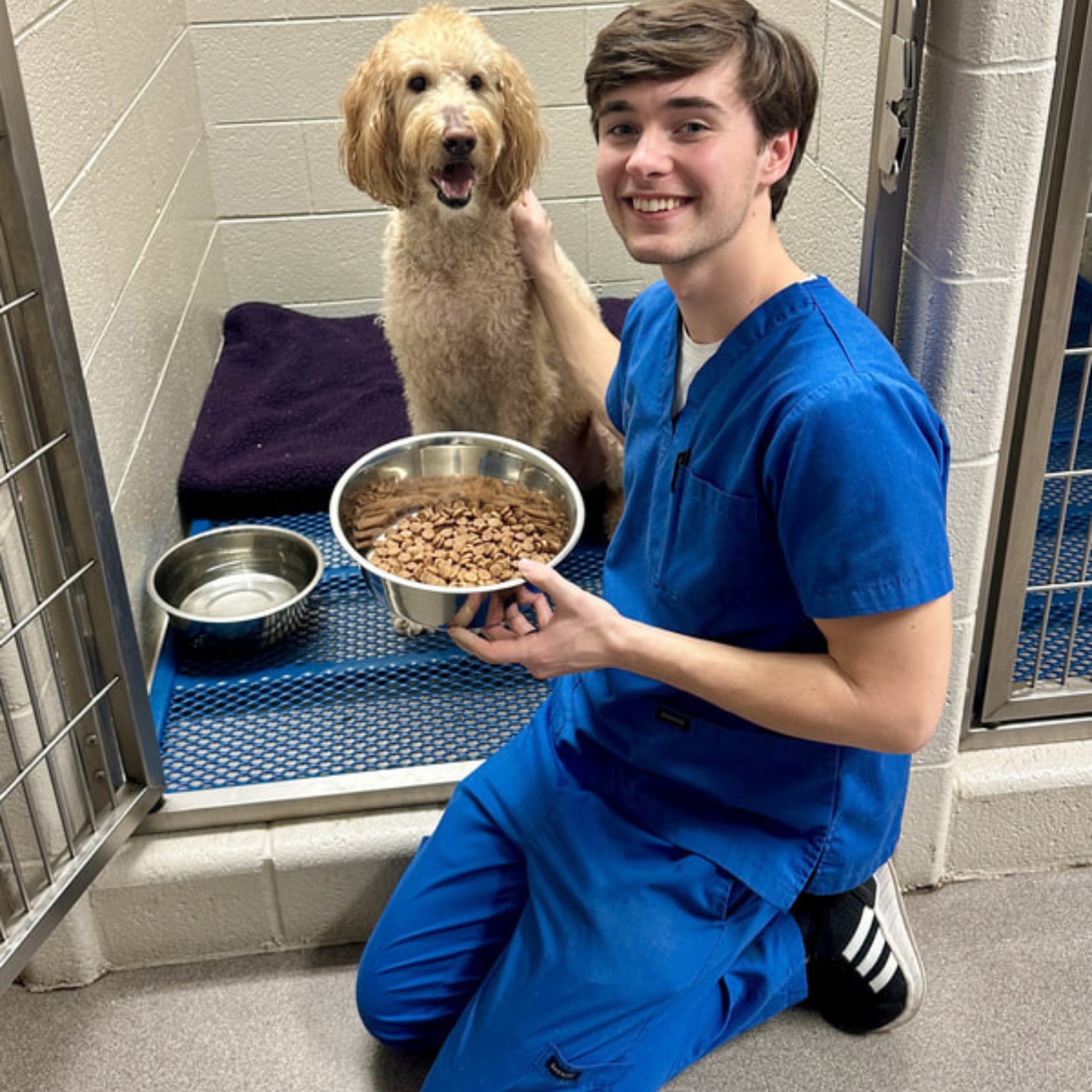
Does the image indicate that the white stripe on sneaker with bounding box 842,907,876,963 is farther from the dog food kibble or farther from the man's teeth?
the man's teeth

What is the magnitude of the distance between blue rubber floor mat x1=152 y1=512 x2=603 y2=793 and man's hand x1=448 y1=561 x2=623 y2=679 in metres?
0.50

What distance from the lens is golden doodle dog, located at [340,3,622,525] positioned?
1.88 m

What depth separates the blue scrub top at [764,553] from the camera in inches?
43.5

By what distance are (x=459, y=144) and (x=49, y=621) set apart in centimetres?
94

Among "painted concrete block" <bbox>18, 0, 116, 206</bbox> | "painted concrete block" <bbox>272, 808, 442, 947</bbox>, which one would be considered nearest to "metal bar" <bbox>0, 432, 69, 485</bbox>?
"painted concrete block" <bbox>18, 0, 116, 206</bbox>

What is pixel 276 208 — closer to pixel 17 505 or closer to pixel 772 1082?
pixel 17 505

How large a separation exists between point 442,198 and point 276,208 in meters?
1.18

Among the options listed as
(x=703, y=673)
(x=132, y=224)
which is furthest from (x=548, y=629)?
(x=132, y=224)

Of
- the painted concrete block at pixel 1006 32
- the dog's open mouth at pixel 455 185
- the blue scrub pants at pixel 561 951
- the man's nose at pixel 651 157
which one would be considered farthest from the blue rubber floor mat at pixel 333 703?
the painted concrete block at pixel 1006 32

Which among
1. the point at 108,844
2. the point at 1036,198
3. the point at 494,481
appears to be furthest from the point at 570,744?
the point at 1036,198

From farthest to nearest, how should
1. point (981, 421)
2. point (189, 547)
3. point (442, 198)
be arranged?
1. point (189, 547)
2. point (442, 198)
3. point (981, 421)

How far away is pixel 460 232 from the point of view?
6.52 ft

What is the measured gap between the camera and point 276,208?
2986mm

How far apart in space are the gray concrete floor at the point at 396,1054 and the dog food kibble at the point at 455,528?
0.61 meters
